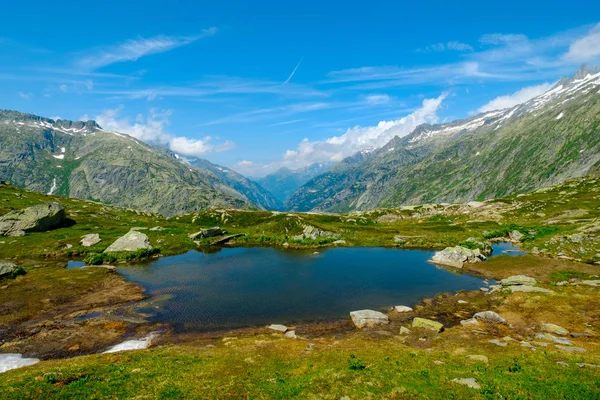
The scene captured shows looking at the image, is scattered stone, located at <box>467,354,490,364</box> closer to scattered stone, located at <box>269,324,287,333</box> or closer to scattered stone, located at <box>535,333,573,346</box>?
scattered stone, located at <box>535,333,573,346</box>

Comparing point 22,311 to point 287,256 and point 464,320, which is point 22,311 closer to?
point 287,256

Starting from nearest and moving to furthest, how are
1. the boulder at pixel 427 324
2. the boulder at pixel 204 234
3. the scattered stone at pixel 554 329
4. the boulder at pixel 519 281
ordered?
the scattered stone at pixel 554 329, the boulder at pixel 427 324, the boulder at pixel 519 281, the boulder at pixel 204 234

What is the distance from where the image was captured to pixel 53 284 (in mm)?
65875

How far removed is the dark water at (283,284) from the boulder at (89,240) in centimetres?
3010

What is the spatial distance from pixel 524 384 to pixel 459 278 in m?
49.8

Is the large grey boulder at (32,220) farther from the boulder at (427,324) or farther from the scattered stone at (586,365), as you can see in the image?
the scattered stone at (586,365)

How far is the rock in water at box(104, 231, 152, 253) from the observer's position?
97.0 metres

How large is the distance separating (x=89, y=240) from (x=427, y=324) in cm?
10914

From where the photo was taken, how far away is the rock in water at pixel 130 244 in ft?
318

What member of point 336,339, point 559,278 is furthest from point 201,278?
point 559,278

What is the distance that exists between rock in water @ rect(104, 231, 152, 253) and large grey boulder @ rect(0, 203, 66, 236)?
138 feet

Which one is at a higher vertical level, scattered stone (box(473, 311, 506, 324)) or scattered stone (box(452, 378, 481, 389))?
A: scattered stone (box(452, 378, 481, 389))

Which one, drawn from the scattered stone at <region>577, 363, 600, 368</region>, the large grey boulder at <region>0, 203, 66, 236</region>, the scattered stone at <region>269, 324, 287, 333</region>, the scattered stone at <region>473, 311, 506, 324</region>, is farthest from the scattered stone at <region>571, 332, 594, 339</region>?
the large grey boulder at <region>0, 203, 66, 236</region>

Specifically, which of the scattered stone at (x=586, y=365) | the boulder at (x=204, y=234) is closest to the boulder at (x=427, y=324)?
the scattered stone at (x=586, y=365)
